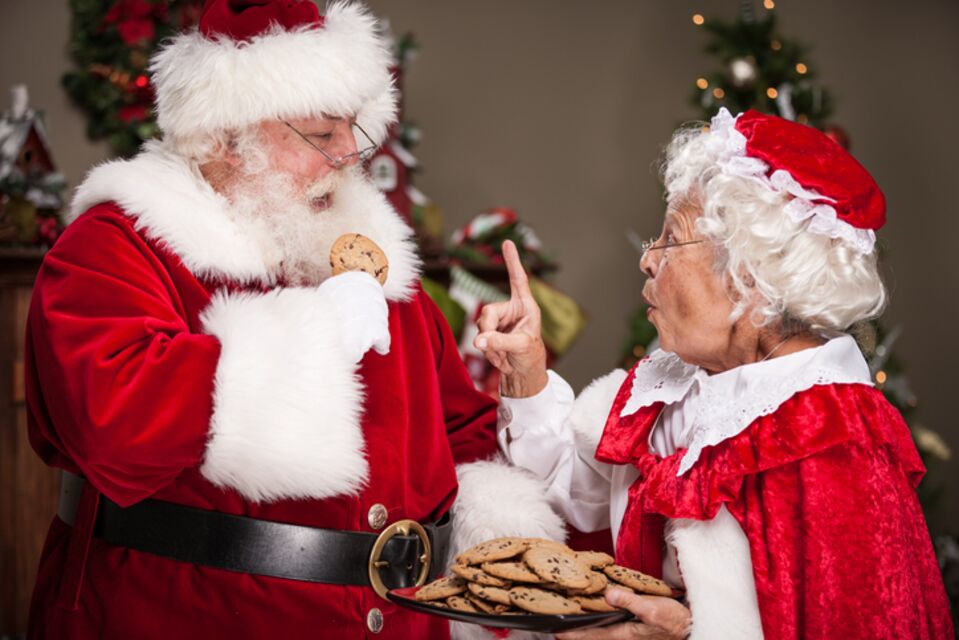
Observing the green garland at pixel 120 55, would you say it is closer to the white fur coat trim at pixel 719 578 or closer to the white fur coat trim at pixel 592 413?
the white fur coat trim at pixel 592 413

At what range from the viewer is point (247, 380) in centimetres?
165

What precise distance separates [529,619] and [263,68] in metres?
1.22

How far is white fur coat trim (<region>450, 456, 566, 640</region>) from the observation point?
6.66 feet

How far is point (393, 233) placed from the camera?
215cm

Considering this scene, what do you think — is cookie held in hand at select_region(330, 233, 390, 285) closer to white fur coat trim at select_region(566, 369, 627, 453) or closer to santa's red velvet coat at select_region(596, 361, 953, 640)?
white fur coat trim at select_region(566, 369, 627, 453)

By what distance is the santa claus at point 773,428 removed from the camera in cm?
161

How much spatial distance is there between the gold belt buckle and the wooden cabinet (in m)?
2.39

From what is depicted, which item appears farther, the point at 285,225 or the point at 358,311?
the point at 285,225

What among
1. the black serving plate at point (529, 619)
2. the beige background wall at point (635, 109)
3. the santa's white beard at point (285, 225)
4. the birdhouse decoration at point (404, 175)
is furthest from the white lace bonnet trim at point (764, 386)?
the beige background wall at point (635, 109)

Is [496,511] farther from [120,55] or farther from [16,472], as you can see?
[120,55]

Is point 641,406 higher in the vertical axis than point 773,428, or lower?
lower

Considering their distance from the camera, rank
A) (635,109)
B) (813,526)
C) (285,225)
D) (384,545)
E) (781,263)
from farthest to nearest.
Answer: (635,109) < (285,225) < (384,545) < (781,263) < (813,526)

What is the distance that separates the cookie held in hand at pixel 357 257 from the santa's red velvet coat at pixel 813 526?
2.30ft

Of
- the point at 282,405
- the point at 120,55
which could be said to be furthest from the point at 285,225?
the point at 120,55
